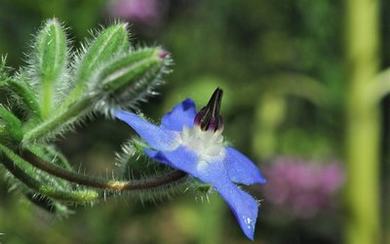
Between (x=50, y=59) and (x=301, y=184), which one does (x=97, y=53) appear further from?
(x=301, y=184)

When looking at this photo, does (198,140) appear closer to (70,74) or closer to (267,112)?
(70,74)

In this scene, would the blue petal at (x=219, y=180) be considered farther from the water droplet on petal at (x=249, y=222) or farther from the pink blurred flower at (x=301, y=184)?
the pink blurred flower at (x=301, y=184)

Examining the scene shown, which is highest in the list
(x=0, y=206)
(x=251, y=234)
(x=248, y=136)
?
(x=251, y=234)

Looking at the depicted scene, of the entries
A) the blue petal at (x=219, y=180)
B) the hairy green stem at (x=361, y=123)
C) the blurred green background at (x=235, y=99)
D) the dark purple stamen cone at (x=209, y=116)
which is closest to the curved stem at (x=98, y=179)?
the blue petal at (x=219, y=180)

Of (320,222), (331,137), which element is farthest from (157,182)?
(320,222)

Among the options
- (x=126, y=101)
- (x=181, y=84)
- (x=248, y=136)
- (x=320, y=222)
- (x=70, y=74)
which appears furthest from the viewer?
(x=320, y=222)

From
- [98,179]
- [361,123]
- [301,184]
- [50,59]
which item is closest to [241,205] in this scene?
[98,179]
